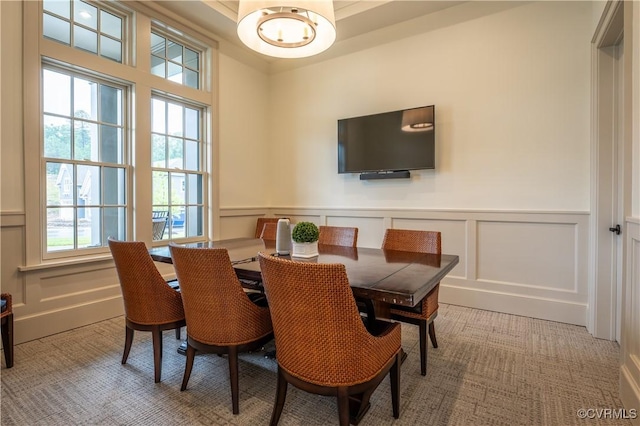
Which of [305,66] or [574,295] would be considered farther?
[305,66]

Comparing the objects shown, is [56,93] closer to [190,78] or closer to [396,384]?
[190,78]

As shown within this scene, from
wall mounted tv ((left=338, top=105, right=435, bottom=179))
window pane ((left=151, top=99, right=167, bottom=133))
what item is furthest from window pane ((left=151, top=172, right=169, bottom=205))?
wall mounted tv ((left=338, top=105, right=435, bottom=179))

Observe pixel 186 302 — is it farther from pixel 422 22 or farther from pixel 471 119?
pixel 422 22

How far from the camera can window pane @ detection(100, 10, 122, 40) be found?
10.2ft

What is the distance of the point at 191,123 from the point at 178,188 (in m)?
0.84

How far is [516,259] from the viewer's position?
3.25 meters

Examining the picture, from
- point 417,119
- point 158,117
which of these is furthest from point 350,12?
point 158,117

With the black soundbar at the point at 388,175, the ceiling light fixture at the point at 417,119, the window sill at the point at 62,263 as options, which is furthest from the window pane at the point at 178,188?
the ceiling light fixture at the point at 417,119

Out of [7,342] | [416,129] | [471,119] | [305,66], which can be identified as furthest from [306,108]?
[7,342]

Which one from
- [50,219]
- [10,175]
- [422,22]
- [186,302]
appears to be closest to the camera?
[186,302]

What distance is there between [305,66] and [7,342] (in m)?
4.30

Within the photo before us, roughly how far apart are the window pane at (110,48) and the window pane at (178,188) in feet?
4.19

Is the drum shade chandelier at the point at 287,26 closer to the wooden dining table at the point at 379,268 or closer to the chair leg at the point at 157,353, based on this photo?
the wooden dining table at the point at 379,268

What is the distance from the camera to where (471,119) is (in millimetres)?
3449
